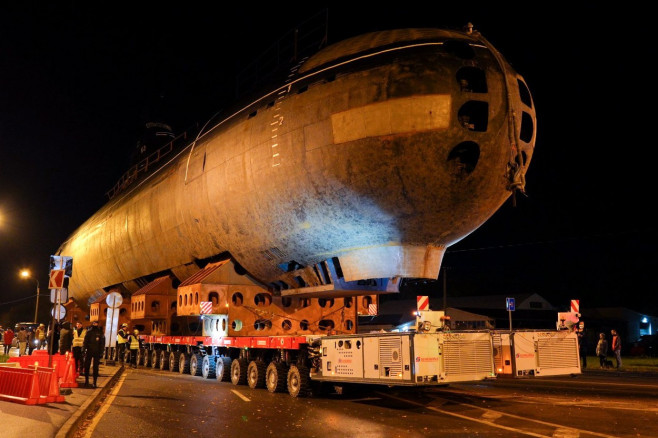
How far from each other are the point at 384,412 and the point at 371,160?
4.62 metres

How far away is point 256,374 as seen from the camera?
1431cm

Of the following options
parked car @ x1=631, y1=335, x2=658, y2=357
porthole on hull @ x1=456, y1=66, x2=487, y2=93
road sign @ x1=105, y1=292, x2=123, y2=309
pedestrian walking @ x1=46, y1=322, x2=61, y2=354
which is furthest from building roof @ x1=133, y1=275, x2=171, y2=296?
parked car @ x1=631, y1=335, x2=658, y2=357

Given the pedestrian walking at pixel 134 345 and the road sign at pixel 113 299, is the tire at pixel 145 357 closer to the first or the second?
the pedestrian walking at pixel 134 345

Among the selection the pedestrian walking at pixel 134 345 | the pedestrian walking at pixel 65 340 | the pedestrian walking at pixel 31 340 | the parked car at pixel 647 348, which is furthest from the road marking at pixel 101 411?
the parked car at pixel 647 348

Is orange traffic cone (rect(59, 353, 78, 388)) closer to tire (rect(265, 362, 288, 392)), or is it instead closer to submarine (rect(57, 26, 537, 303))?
tire (rect(265, 362, 288, 392))

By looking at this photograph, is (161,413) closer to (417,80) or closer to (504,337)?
(504,337)

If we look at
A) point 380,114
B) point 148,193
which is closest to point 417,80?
point 380,114

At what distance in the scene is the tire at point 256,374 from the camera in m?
14.2

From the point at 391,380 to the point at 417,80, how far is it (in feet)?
17.8

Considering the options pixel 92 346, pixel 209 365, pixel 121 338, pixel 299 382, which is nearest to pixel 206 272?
pixel 209 365

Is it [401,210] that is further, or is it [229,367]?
[229,367]

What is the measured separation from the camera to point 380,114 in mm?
11305

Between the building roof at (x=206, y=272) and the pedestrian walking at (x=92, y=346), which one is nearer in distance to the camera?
the pedestrian walking at (x=92, y=346)

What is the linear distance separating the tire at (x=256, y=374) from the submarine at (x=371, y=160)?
1.97 metres
